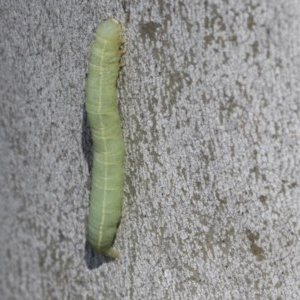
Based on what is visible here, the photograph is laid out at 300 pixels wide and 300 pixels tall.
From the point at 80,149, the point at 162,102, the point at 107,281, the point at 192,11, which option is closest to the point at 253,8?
the point at 192,11

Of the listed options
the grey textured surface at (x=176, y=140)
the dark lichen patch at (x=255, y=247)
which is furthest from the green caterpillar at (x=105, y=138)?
the dark lichen patch at (x=255, y=247)

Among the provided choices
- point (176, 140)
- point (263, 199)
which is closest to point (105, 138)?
point (176, 140)

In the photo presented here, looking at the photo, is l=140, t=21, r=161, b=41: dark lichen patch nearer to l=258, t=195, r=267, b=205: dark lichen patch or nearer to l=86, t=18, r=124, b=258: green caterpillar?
l=86, t=18, r=124, b=258: green caterpillar

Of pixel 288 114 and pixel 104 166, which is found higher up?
pixel 288 114

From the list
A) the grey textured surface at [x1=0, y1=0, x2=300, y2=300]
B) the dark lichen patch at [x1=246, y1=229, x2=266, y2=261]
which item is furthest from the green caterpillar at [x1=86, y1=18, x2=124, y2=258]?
the dark lichen patch at [x1=246, y1=229, x2=266, y2=261]

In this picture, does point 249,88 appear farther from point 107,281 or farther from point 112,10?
point 107,281

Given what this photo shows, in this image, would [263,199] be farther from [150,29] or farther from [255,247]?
[150,29]

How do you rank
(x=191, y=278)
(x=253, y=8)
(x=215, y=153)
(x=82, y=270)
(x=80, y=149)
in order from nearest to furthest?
(x=253, y=8) → (x=215, y=153) → (x=191, y=278) → (x=80, y=149) → (x=82, y=270)

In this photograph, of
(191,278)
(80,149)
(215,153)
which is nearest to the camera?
(215,153)
